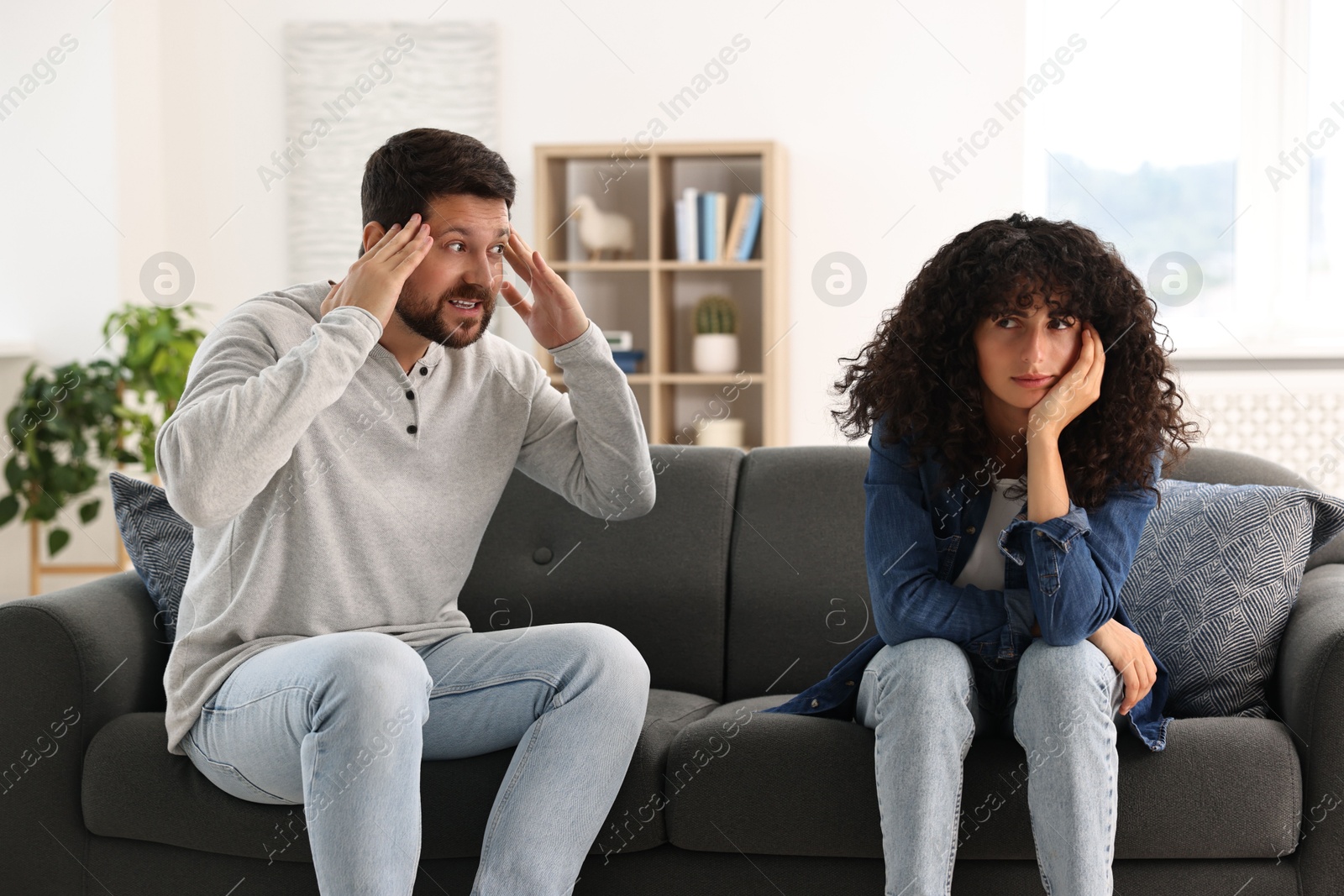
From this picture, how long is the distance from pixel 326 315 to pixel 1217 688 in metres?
1.25

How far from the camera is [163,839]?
158 cm

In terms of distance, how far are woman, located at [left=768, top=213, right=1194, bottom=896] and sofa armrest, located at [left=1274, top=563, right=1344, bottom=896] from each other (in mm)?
164

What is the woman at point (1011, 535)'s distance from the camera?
1339mm

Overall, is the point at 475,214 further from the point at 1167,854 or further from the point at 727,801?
the point at 1167,854

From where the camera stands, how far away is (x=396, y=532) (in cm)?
158

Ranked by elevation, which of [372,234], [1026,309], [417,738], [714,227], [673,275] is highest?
[714,227]

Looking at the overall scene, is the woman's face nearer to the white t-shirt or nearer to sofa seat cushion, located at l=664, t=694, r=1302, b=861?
the white t-shirt

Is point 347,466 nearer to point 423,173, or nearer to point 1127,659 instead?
point 423,173

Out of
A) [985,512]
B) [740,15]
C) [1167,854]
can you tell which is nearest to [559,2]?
[740,15]

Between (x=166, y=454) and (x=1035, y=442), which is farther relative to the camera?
(x=1035, y=442)

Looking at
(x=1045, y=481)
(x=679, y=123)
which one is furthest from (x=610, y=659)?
(x=679, y=123)

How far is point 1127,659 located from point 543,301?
87 cm

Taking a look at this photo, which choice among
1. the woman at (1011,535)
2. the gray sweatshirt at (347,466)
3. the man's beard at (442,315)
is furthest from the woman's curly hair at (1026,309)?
the man's beard at (442,315)

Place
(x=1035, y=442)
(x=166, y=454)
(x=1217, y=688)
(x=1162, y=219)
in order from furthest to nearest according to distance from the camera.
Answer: (x=1162, y=219) < (x=1217, y=688) < (x=1035, y=442) < (x=166, y=454)
